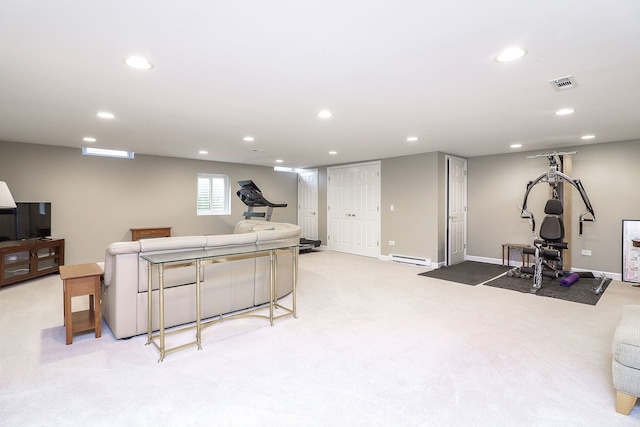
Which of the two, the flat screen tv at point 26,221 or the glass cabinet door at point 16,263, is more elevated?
the flat screen tv at point 26,221

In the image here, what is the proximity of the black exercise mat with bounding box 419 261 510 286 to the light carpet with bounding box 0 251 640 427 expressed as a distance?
1284 mm

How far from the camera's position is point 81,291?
270 cm

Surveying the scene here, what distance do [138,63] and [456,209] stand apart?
18.8ft

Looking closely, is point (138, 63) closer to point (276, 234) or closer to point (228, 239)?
point (228, 239)

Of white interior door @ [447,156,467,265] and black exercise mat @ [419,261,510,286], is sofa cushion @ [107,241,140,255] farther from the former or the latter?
white interior door @ [447,156,467,265]

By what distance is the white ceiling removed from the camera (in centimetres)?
160

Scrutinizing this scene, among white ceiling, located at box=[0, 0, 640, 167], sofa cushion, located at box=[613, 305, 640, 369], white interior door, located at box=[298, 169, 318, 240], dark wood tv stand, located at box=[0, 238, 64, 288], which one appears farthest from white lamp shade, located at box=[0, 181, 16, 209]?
white interior door, located at box=[298, 169, 318, 240]

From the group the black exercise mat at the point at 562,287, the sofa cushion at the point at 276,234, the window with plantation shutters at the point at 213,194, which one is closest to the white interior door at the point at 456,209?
the black exercise mat at the point at 562,287

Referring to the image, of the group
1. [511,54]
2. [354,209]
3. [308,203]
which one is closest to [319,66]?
[511,54]

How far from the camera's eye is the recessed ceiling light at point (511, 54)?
195 centimetres

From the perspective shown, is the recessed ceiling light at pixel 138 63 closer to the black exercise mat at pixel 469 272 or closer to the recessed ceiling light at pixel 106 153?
the recessed ceiling light at pixel 106 153

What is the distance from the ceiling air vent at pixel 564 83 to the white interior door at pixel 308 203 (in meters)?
6.04

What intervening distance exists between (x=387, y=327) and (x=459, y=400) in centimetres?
111

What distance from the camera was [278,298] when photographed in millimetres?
3836
